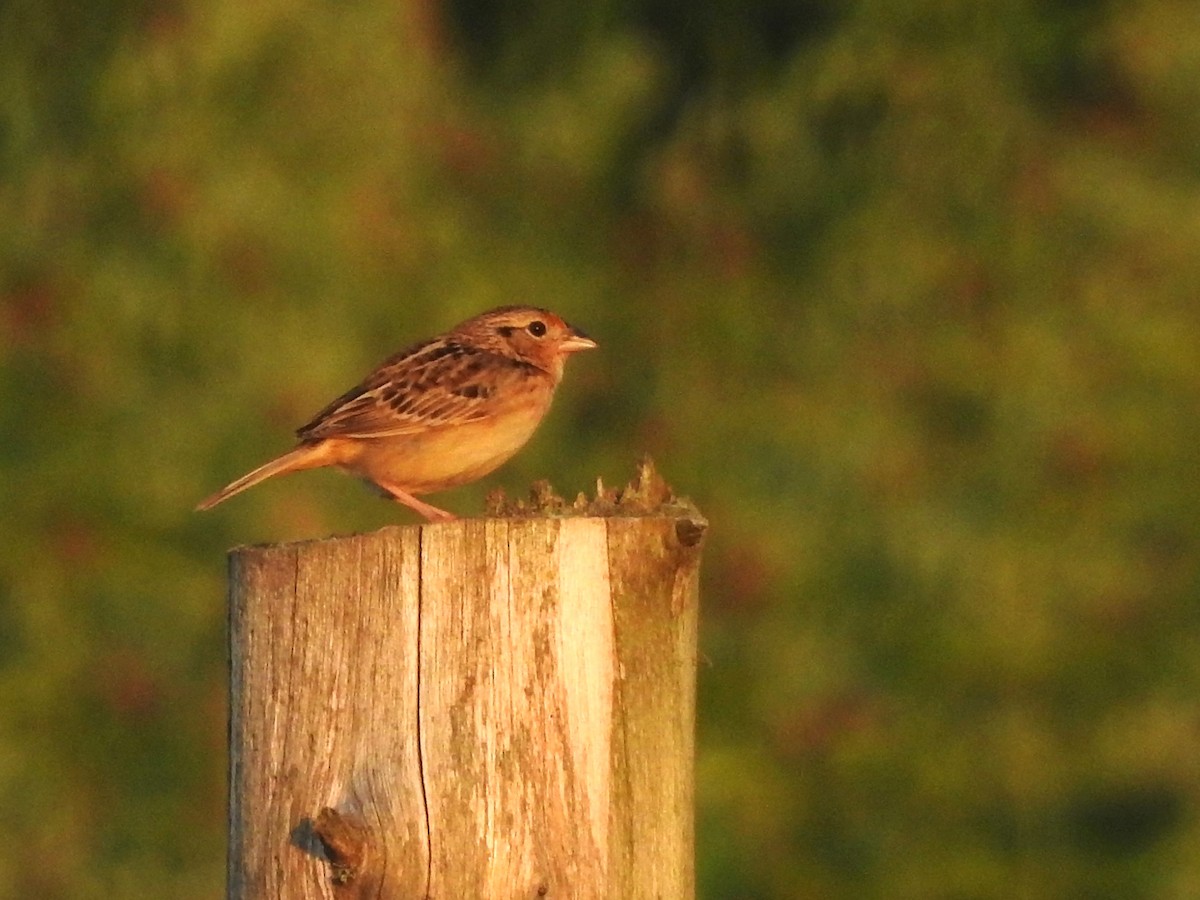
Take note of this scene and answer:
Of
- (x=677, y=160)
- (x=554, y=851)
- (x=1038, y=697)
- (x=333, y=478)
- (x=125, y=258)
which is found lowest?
(x=554, y=851)

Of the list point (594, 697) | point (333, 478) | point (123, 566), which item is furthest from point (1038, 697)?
point (594, 697)

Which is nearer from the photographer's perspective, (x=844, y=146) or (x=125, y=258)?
(x=125, y=258)

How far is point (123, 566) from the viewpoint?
1405 cm

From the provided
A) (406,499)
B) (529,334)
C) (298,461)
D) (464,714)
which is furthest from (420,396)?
(464,714)

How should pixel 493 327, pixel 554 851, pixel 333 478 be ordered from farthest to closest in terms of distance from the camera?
1. pixel 333 478
2. pixel 493 327
3. pixel 554 851

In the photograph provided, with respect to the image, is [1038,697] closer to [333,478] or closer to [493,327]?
[333,478]

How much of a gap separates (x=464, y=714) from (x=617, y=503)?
812mm

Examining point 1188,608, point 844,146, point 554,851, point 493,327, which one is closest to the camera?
point 554,851

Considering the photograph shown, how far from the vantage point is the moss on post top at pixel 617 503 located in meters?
5.24

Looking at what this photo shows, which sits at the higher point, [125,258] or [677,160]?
[677,160]

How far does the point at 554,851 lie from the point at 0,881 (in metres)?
10.1

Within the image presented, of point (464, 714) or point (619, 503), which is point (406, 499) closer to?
point (619, 503)

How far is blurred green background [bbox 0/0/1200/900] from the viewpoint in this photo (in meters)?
14.1

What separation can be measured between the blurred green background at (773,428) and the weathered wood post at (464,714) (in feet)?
27.6
